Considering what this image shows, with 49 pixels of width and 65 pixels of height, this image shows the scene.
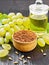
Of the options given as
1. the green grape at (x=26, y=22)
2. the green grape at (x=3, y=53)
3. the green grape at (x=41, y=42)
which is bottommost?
the green grape at (x=3, y=53)

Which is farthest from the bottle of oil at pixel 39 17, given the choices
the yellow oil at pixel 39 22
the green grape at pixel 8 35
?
the green grape at pixel 8 35

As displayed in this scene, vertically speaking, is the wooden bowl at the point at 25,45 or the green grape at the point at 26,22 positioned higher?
the green grape at the point at 26,22

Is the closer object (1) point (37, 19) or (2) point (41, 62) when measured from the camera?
(2) point (41, 62)

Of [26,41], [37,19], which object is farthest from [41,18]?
[26,41]

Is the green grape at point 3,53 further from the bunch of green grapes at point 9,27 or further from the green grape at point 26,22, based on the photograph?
the green grape at point 26,22

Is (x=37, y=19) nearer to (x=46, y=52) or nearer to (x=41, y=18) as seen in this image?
(x=41, y=18)

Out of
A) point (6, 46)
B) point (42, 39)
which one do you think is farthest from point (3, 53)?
point (42, 39)

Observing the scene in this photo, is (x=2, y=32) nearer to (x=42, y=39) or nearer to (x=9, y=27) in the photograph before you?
(x=9, y=27)

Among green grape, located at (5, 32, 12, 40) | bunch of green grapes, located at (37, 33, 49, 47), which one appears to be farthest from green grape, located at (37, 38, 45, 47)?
green grape, located at (5, 32, 12, 40)
